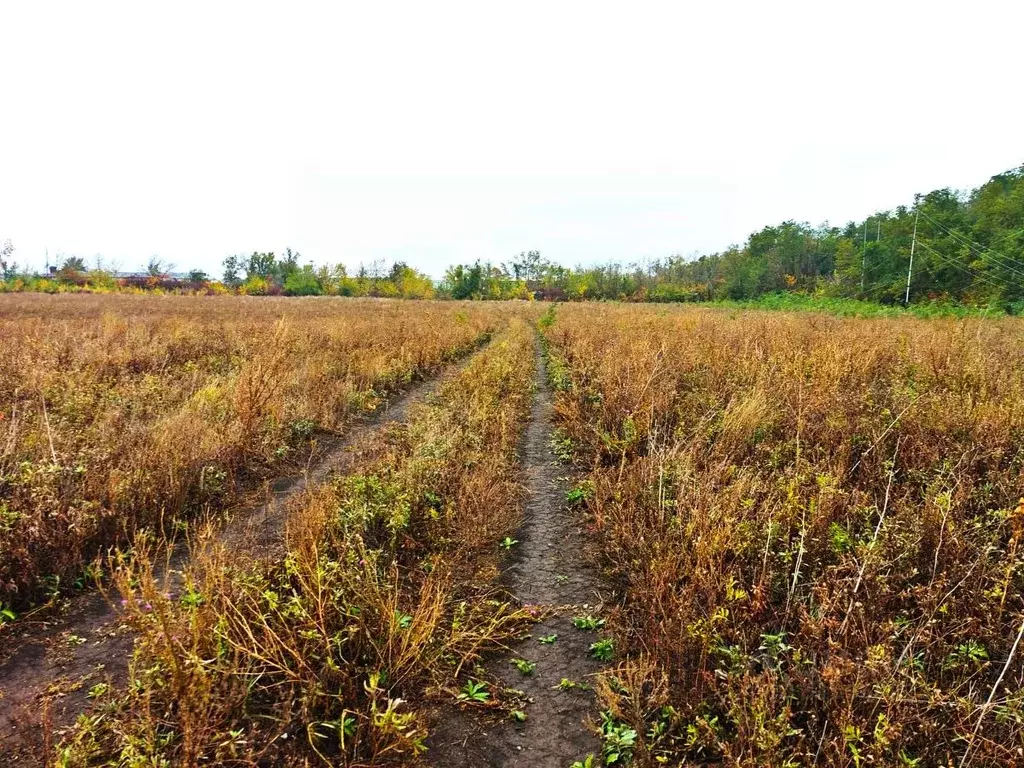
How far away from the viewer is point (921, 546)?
279cm

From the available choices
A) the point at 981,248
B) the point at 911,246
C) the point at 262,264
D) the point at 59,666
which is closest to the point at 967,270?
the point at 981,248

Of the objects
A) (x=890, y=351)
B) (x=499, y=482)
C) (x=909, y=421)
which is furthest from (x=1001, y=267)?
(x=499, y=482)

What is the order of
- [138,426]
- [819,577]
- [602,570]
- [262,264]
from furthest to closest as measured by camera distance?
[262,264] < [138,426] < [602,570] < [819,577]

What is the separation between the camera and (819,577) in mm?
2637

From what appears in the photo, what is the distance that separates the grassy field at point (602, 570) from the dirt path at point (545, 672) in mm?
60

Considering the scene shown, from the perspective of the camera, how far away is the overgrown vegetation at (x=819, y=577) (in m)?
1.84

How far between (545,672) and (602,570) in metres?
0.95

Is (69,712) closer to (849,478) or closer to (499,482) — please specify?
(499,482)

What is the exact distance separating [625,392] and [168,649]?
193 inches

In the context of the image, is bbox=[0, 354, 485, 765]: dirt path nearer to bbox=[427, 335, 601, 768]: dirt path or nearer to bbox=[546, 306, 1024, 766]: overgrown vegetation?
bbox=[427, 335, 601, 768]: dirt path

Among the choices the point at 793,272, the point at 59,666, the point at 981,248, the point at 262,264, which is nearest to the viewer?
the point at 59,666

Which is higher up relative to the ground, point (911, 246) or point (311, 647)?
point (911, 246)

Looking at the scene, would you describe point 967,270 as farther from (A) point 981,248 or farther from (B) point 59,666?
(B) point 59,666

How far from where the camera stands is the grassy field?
1874 mm
